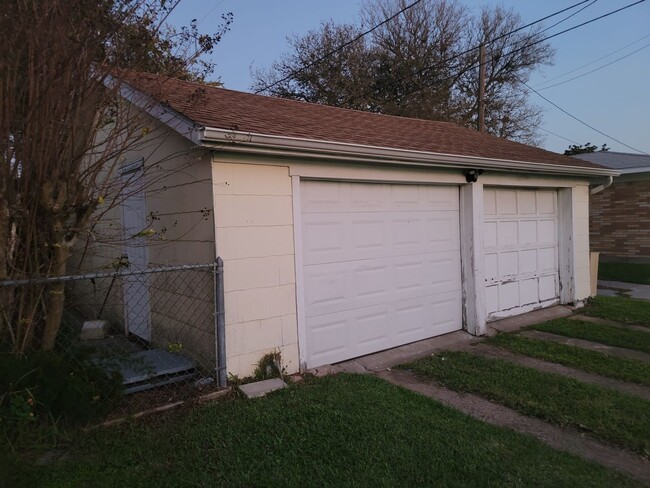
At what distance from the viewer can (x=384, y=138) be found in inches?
258

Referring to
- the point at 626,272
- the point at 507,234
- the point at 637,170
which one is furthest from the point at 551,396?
the point at 637,170

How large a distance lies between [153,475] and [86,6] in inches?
146

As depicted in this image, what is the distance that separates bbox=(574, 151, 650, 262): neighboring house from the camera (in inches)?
560

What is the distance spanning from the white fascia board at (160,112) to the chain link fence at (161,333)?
1262 mm

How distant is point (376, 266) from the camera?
603cm

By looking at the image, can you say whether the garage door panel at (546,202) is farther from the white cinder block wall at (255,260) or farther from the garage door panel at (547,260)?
the white cinder block wall at (255,260)

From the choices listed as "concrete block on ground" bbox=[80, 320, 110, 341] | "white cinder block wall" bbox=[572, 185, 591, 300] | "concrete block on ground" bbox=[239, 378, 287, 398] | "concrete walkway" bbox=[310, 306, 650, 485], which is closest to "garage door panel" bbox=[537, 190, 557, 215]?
"white cinder block wall" bbox=[572, 185, 591, 300]

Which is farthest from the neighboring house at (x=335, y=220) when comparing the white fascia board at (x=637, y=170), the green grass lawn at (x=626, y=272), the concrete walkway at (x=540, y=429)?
the white fascia board at (x=637, y=170)

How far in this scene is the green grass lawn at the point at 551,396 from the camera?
12.7 ft

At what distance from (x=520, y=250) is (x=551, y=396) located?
4.11 m

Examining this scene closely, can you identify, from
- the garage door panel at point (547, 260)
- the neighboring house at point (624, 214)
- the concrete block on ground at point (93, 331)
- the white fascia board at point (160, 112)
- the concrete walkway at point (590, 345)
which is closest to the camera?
the white fascia board at point (160, 112)

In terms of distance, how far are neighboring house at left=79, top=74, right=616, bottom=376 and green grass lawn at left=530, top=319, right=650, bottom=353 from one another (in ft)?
2.50

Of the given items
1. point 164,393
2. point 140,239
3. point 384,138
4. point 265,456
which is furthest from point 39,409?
point 384,138

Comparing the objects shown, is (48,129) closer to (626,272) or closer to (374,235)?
(374,235)
